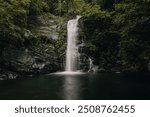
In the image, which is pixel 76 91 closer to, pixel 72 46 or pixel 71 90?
pixel 71 90

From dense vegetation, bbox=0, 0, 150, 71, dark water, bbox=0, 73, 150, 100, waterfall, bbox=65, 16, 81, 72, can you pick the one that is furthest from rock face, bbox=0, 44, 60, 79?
dark water, bbox=0, 73, 150, 100

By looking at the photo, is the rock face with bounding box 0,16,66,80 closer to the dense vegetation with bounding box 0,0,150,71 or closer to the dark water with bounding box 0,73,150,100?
the dense vegetation with bounding box 0,0,150,71

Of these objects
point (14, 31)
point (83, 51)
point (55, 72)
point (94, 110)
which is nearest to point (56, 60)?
point (55, 72)

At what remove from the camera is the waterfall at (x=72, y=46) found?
33.3 meters

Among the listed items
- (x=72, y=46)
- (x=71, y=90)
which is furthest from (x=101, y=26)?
(x=71, y=90)

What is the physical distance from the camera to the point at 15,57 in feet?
98.2

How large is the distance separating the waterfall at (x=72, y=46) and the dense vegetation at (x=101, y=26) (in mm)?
737

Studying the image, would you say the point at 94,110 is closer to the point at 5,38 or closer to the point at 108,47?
the point at 5,38

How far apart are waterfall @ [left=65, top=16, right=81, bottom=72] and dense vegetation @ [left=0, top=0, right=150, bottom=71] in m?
0.74

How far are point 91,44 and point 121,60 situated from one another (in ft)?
13.5

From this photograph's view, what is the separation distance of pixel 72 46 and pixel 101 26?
13.8ft

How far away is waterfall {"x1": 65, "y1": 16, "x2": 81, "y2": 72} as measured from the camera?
33.3m

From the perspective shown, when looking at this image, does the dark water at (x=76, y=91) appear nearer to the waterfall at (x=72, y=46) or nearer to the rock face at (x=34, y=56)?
the rock face at (x=34, y=56)

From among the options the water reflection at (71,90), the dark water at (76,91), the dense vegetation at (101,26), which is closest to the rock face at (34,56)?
the dense vegetation at (101,26)
